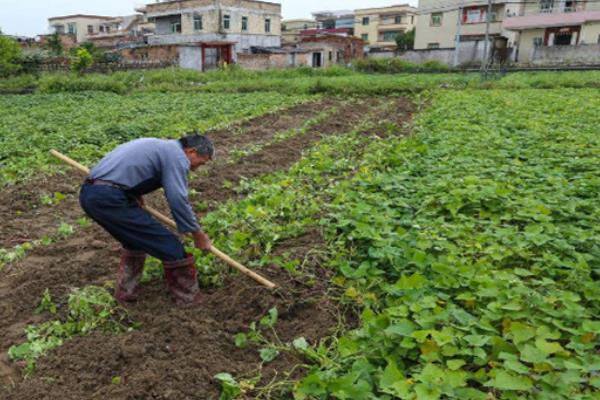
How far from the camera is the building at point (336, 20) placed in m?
66.8

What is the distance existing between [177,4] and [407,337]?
45.4m

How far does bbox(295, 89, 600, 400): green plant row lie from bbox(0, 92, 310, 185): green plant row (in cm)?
607

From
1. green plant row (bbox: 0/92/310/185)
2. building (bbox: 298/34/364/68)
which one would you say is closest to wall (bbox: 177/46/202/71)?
building (bbox: 298/34/364/68)

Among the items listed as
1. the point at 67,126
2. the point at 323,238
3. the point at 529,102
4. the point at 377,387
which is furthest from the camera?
the point at 529,102

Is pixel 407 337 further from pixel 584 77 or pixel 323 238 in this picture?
pixel 584 77

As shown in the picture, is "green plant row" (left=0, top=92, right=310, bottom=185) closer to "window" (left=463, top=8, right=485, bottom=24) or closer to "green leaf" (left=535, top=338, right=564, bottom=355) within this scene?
"green leaf" (left=535, top=338, right=564, bottom=355)

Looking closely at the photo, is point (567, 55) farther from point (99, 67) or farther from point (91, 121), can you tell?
point (91, 121)

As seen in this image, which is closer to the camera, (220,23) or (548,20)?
(548,20)

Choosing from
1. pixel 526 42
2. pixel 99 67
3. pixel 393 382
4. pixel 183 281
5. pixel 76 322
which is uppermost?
pixel 526 42

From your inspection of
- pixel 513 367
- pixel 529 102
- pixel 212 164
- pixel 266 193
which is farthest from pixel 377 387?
pixel 529 102

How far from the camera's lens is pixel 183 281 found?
402 cm

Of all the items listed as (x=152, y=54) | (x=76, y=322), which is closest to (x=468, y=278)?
(x=76, y=322)

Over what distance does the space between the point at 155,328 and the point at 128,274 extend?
2.09ft

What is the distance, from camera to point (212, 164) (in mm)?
8898
